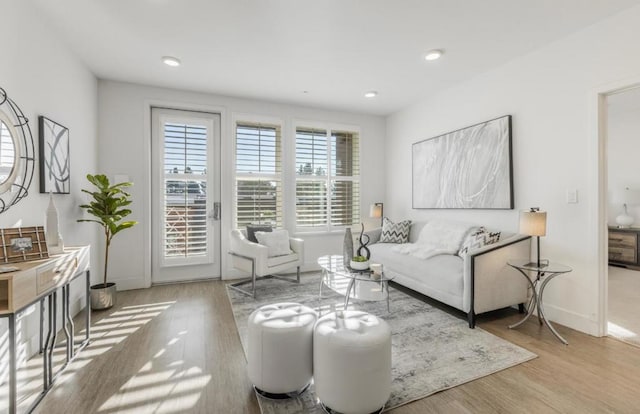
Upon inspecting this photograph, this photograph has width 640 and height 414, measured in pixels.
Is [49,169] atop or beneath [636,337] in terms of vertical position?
atop

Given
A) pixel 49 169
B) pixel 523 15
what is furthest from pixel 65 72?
pixel 523 15

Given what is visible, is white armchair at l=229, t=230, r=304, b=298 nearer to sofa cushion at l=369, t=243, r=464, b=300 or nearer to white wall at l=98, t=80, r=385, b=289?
white wall at l=98, t=80, r=385, b=289

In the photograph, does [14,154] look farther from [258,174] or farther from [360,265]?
[360,265]

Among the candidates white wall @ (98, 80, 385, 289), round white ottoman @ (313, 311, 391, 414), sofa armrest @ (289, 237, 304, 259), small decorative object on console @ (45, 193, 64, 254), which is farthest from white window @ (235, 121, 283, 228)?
round white ottoman @ (313, 311, 391, 414)

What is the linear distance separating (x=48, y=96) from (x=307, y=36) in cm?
232

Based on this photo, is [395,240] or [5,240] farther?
[395,240]

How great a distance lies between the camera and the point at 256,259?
11.8ft

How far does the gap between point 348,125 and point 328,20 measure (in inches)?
104

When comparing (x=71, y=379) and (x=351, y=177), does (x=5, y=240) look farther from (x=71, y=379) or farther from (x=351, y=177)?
(x=351, y=177)

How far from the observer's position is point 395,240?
433 cm

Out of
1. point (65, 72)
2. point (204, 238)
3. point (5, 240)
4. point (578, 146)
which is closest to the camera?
point (5, 240)

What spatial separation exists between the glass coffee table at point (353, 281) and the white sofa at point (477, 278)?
0.26m

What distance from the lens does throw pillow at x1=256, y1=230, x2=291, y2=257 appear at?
389 cm

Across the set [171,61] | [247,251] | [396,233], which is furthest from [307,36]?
[396,233]
